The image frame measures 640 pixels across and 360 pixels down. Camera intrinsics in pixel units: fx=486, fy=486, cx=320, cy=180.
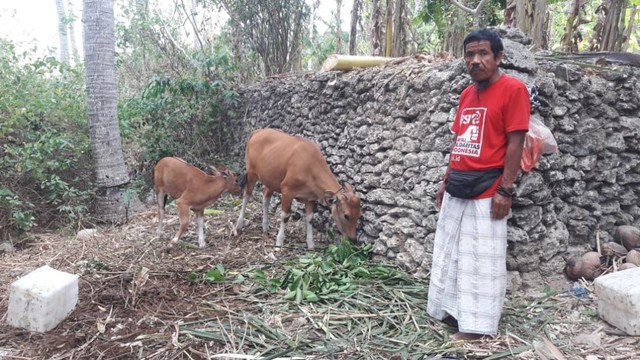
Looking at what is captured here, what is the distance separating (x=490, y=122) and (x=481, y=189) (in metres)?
0.47

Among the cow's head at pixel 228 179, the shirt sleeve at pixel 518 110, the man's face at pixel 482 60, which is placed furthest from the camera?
the cow's head at pixel 228 179

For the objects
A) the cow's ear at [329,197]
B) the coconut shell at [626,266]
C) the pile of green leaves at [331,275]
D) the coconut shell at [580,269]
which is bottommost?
the pile of green leaves at [331,275]

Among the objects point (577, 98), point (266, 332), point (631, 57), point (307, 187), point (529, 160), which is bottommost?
point (266, 332)

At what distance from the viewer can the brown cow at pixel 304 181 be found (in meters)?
5.58

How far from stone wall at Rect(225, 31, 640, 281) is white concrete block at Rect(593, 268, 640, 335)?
0.62 metres

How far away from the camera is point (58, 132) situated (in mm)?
8172

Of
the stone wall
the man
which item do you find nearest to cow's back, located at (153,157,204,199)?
the stone wall

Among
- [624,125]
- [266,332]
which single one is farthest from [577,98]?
[266,332]

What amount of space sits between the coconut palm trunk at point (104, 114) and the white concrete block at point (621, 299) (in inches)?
257

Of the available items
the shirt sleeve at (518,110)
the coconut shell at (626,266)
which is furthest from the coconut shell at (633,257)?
the shirt sleeve at (518,110)

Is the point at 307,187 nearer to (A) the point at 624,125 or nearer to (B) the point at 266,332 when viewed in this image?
(B) the point at 266,332

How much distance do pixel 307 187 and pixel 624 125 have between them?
11.3ft

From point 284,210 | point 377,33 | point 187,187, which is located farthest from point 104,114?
point 377,33

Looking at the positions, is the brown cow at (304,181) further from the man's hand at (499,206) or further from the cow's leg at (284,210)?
the man's hand at (499,206)
